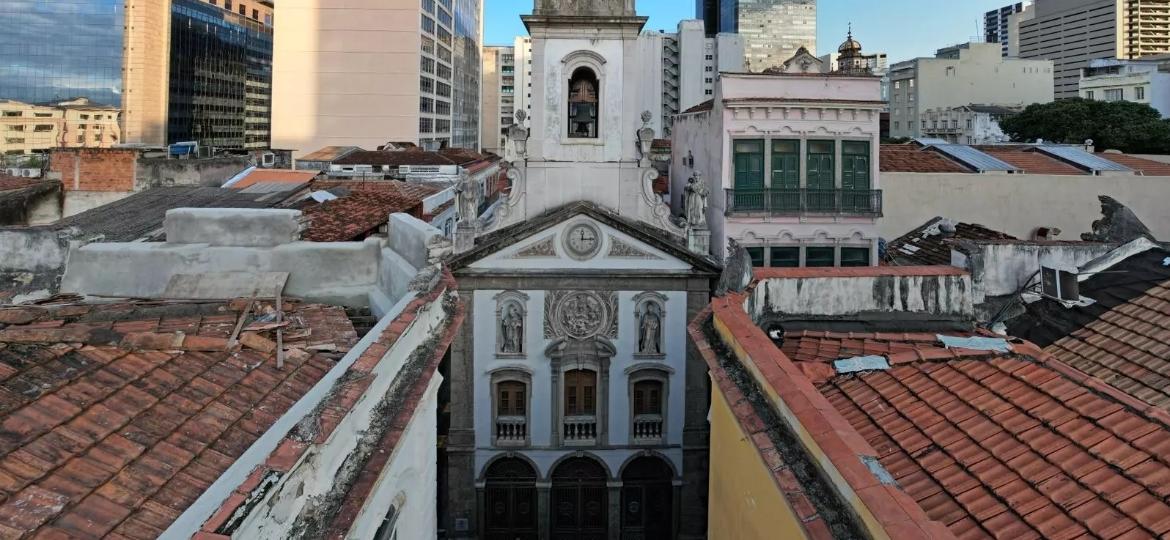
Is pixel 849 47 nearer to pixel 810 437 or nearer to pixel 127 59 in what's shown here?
pixel 810 437

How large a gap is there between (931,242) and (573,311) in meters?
9.19

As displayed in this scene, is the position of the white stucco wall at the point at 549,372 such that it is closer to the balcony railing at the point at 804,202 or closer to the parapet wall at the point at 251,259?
the balcony railing at the point at 804,202

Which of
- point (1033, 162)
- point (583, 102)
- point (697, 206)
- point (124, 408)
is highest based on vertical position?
point (583, 102)

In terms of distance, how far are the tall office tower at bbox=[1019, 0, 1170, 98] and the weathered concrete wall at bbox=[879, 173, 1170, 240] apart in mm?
107280

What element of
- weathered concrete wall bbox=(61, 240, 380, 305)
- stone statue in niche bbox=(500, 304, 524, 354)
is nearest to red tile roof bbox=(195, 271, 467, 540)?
weathered concrete wall bbox=(61, 240, 380, 305)

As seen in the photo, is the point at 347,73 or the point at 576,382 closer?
the point at 576,382

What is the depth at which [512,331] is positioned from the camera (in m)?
19.8

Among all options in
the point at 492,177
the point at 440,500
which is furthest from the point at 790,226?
the point at 492,177

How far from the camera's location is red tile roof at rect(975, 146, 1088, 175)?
89.0 ft

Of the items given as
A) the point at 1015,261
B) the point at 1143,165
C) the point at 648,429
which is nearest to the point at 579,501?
the point at 648,429

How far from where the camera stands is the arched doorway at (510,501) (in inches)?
793

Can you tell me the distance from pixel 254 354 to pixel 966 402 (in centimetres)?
647

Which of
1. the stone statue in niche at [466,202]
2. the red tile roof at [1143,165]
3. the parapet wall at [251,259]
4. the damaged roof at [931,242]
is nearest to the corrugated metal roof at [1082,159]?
the red tile roof at [1143,165]

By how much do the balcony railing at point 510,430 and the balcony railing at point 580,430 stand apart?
1.04m
